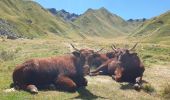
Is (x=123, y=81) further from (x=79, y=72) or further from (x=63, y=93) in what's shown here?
(x=63, y=93)

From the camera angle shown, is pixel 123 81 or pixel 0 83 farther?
pixel 123 81

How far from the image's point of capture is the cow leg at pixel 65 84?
2127 cm

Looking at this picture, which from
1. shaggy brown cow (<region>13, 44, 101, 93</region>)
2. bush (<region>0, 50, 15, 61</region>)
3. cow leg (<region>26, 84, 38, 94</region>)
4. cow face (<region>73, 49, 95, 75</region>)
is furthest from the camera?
bush (<region>0, 50, 15, 61</region>)

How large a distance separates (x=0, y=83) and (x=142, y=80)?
857cm

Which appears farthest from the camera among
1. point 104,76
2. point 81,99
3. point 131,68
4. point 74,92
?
point 104,76

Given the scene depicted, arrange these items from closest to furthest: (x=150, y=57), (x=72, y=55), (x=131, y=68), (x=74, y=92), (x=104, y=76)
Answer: (x=74, y=92) → (x=72, y=55) → (x=131, y=68) → (x=104, y=76) → (x=150, y=57)

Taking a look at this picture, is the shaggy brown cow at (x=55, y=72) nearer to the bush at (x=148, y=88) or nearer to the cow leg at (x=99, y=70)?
the bush at (x=148, y=88)

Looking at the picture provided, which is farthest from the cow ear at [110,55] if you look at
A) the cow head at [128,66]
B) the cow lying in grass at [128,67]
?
the cow head at [128,66]

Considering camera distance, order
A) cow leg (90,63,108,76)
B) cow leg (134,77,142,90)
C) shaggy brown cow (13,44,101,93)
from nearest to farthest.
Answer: shaggy brown cow (13,44,101,93)
cow leg (134,77,142,90)
cow leg (90,63,108,76)

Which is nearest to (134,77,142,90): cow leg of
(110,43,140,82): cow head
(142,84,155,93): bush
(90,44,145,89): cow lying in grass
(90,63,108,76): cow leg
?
(142,84,155,93): bush

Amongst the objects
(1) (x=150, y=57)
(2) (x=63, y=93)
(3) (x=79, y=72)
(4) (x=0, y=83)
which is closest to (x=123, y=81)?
(3) (x=79, y=72)

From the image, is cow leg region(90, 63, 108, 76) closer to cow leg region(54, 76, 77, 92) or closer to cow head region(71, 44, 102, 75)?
cow head region(71, 44, 102, 75)

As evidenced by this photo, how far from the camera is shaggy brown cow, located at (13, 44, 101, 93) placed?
68.8 ft

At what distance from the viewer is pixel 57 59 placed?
2262 cm
